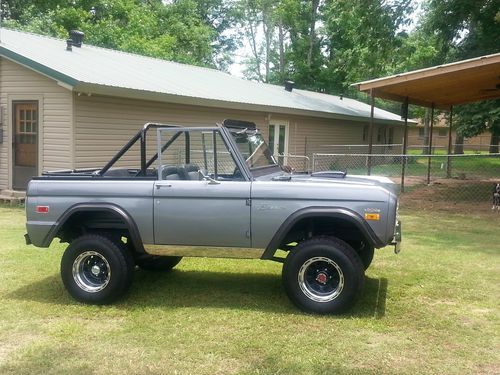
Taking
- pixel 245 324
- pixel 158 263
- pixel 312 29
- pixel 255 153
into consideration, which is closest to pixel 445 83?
pixel 255 153

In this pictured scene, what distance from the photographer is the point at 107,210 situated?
540 centimetres

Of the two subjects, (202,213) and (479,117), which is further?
(479,117)

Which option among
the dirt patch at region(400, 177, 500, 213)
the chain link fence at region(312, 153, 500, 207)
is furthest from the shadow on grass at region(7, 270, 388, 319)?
the dirt patch at region(400, 177, 500, 213)

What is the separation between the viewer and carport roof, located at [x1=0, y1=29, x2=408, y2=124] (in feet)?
39.6

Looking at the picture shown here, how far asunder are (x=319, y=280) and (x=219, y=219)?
112cm

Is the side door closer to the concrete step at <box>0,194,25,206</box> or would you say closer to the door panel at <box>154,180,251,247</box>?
the door panel at <box>154,180,251,247</box>

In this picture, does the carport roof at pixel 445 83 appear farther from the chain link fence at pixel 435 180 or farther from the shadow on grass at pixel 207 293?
the shadow on grass at pixel 207 293

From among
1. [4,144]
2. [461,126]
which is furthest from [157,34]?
[4,144]

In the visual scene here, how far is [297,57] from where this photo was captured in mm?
43844

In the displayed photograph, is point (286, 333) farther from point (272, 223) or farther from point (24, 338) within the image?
point (24, 338)

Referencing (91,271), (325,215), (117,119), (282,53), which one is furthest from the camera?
(282,53)

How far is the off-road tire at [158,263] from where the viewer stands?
6508mm

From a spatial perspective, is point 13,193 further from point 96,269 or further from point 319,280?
point 319,280

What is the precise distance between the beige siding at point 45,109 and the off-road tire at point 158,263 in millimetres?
6441
